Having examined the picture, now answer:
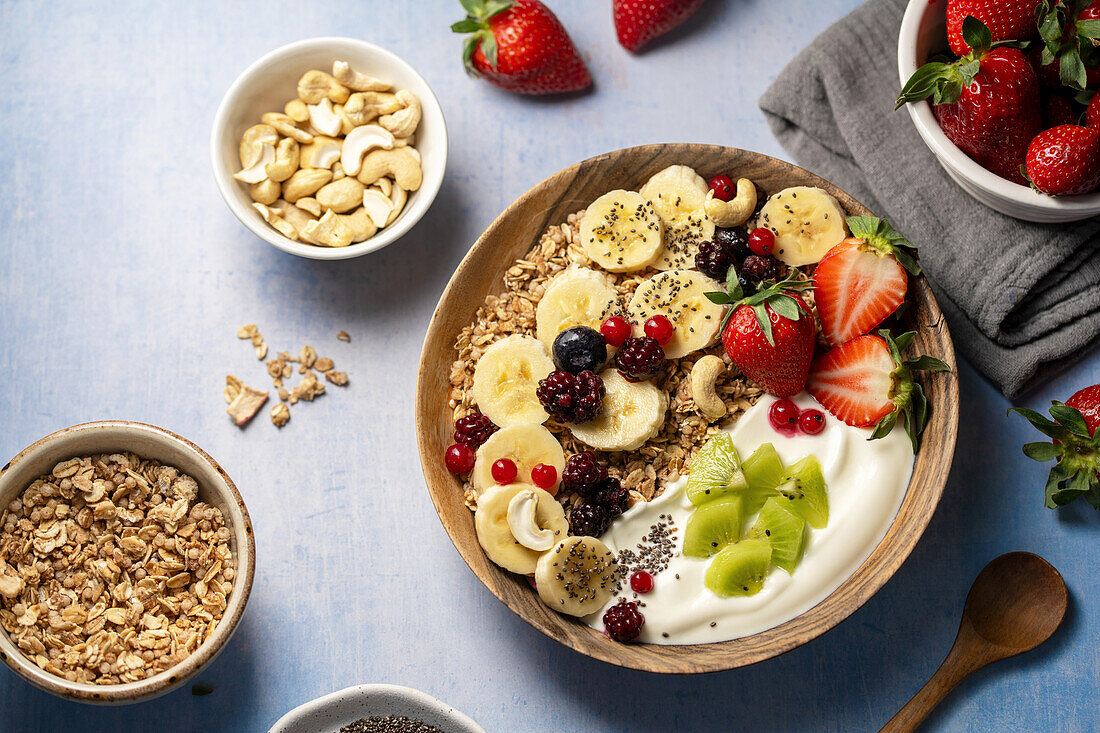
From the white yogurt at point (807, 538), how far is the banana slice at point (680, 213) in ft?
1.07

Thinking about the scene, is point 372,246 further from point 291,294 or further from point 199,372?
point 199,372

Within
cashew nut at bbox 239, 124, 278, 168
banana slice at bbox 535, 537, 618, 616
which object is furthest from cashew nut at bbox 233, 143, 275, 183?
banana slice at bbox 535, 537, 618, 616

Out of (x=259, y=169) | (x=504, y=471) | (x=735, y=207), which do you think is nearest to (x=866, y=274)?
(x=735, y=207)

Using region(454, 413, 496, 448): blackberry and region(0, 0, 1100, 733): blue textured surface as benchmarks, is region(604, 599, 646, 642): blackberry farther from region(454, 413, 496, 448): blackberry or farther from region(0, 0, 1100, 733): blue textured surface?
region(454, 413, 496, 448): blackberry

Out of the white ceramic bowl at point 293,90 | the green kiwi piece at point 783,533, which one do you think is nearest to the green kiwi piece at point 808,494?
the green kiwi piece at point 783,533

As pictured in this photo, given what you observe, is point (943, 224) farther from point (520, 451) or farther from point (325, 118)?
point (325, 118)

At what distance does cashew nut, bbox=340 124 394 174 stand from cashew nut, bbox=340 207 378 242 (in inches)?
3.4

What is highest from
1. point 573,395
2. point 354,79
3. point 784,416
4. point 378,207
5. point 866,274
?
point 354,79

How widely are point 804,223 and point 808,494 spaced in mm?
483

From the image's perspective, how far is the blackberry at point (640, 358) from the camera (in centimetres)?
146

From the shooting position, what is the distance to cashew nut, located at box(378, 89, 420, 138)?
166 cm

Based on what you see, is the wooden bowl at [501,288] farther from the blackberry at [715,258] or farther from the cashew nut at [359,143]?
the cashew nut at [359,143]

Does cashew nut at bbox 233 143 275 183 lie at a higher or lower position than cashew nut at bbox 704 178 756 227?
higher

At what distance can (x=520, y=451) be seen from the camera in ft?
4.88
